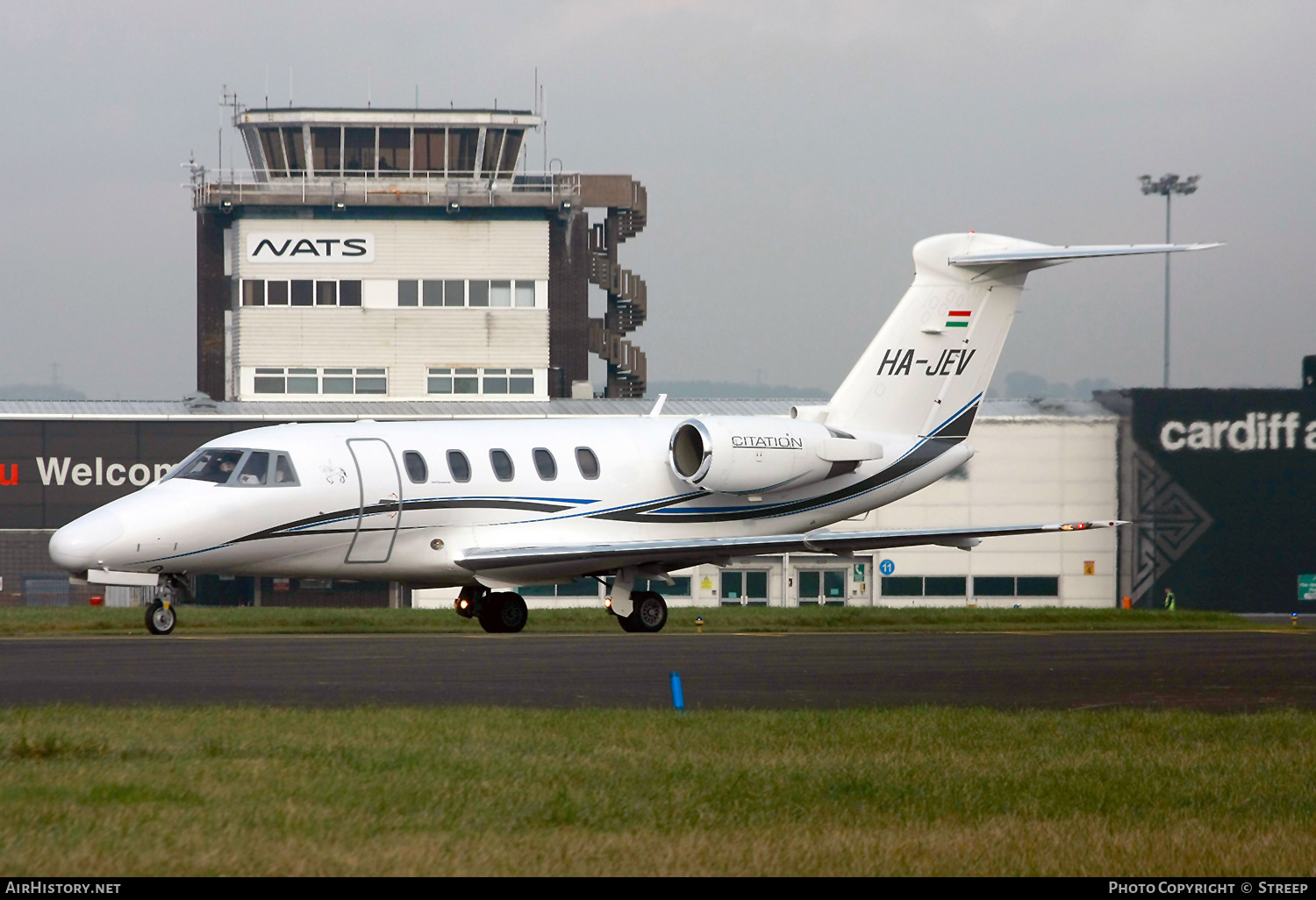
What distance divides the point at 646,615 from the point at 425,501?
4005 millimetres

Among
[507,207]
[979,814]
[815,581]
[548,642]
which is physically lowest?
[815,581]

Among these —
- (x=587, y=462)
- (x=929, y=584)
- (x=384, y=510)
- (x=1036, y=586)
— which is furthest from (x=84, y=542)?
(x=1036, y=586)

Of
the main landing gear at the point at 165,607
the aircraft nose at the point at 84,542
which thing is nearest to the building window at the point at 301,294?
the main landing gear at the point at 165,607

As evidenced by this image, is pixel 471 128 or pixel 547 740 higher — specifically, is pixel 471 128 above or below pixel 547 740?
above

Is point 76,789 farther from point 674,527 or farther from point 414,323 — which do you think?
point 414,323

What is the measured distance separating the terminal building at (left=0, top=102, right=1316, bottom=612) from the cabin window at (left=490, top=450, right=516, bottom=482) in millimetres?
18079

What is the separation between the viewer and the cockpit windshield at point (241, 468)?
22.6 m

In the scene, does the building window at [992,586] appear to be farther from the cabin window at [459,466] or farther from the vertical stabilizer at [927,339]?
the cabin window at [459,466]

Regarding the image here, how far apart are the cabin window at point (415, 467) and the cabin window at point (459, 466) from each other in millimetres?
403

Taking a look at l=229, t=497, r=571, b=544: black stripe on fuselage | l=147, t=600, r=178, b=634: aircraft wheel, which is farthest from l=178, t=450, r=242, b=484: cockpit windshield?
l=147, t=600, r=178, b=634: aircraft wheel

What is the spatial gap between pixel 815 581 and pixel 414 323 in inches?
756

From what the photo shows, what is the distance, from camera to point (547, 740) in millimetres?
10547
